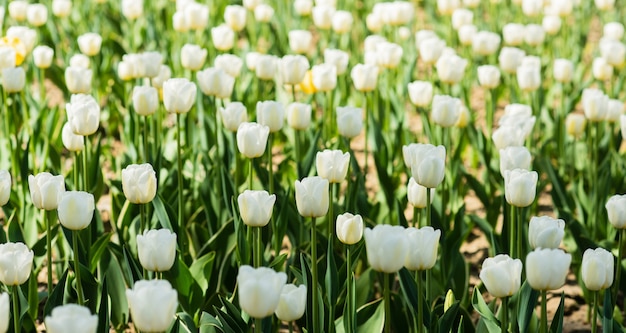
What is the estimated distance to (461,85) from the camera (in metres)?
4.75

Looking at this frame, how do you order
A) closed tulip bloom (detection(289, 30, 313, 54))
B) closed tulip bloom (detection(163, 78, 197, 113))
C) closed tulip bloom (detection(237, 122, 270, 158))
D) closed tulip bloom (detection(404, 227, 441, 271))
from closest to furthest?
closed tulip bloom (detection(404, 227, 441, 271)) → closed tulip bloom (detection(237, 122, 270, 158)) → closed tulip bloom (detection(163, 78, 197, 113)) → closed tulip bloom (detection(289, 30, 313, 54))

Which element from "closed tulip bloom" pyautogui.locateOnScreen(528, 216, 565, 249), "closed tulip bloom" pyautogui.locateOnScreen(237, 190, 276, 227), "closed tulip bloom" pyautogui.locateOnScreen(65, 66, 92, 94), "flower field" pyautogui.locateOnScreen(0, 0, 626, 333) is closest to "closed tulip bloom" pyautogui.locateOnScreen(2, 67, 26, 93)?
"flower field" pyautogui.locateOnScreen(0, 0, 626, 333)

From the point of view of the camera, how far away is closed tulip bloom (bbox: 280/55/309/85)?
3.65 m

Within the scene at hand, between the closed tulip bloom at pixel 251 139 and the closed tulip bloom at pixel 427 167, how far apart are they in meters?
0.51

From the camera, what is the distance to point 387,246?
1.95 m

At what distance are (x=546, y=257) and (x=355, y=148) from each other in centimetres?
302

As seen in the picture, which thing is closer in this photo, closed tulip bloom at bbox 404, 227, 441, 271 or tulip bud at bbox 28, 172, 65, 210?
closed tulip bloom at bbox 404, 227, 441, 271

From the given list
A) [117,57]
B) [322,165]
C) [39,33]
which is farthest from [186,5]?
[322,165]

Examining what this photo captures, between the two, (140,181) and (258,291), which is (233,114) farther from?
(258,291)

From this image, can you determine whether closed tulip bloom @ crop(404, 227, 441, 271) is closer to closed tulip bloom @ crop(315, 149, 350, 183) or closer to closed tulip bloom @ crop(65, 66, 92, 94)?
closed tulip bloom @ crop(315, 149, 350, 183)

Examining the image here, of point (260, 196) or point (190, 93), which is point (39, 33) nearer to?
point (190, 93)

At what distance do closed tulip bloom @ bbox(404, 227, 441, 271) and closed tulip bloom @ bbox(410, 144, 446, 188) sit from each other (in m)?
0.28

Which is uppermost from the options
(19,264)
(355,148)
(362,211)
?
(19,264)

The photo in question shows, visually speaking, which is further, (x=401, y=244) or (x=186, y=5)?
(x=186, y=5)
